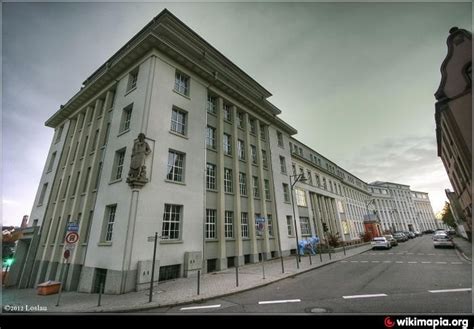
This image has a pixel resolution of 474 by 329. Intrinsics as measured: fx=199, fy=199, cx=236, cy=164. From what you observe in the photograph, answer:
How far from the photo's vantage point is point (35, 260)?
17625mm

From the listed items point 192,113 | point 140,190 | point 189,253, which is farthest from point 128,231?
point 192,113

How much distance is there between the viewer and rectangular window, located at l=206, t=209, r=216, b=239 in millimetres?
15336

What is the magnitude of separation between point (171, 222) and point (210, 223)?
11.4ft

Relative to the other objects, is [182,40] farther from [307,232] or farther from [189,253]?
[307,232]

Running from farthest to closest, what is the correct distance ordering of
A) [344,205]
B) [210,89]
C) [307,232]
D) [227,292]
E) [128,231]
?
[344,205], [307,232], [210,89], [128,231], [227,292]

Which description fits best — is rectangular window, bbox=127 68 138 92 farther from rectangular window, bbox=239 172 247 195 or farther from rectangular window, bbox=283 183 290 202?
rectangular window, bbox=283 183 290 202

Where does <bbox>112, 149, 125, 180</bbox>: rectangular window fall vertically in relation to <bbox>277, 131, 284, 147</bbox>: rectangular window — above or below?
below

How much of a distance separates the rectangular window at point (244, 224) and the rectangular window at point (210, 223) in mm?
3136

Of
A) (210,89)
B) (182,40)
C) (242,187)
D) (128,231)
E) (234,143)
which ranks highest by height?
(182,40)

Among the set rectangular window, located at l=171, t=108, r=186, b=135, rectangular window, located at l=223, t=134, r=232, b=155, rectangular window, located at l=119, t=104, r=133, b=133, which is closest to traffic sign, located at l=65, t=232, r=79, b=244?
rectangular window, located at l=119, t=104, r=133, b=133

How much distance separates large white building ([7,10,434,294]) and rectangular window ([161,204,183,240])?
7 centimetres

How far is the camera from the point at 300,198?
29.5 meters

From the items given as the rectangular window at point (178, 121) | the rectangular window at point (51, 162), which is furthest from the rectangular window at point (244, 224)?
the rectangular window at point (51, 162)
